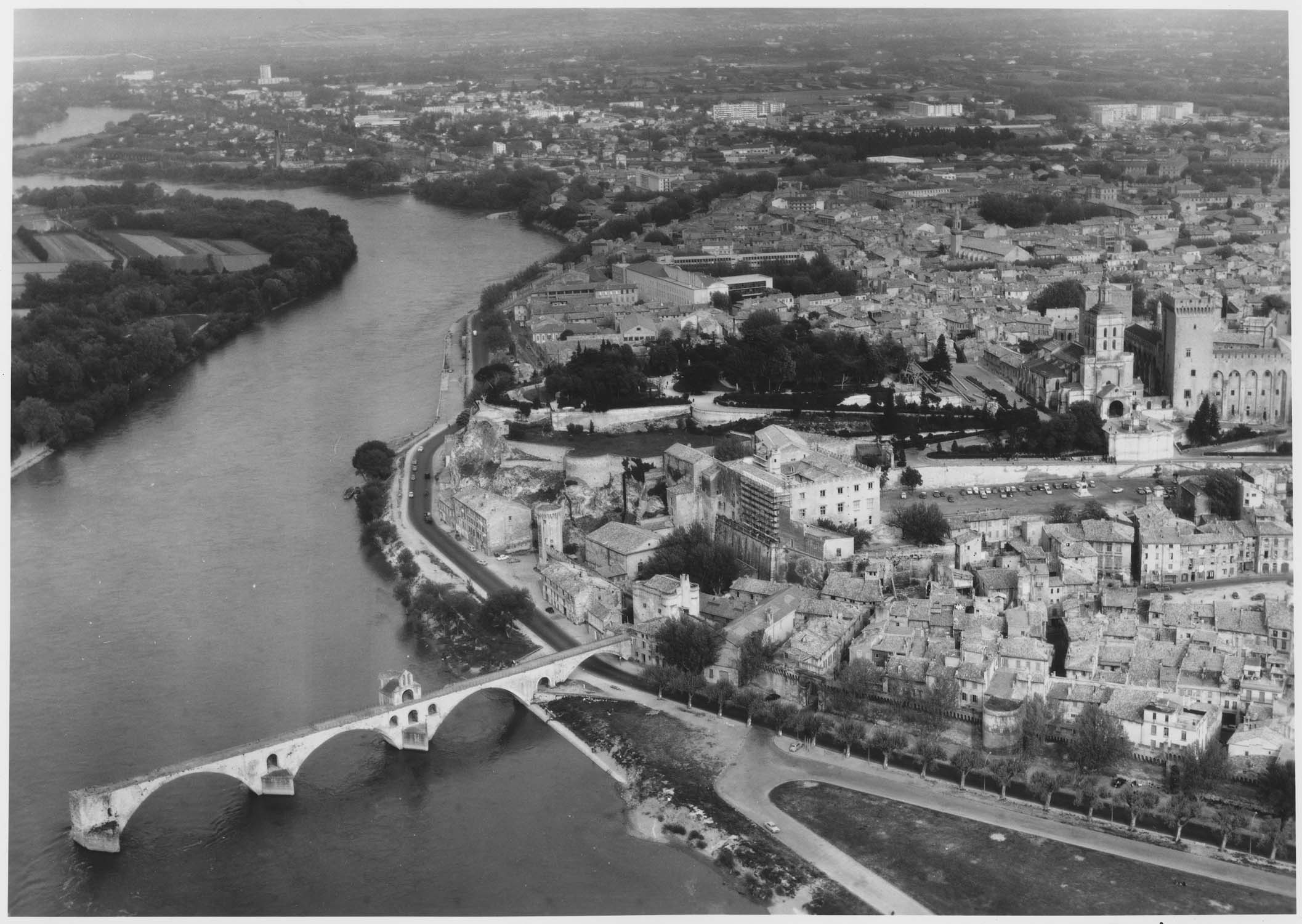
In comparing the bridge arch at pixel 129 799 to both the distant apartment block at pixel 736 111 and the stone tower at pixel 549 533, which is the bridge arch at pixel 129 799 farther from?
the distant apartment block at pixel 736 111

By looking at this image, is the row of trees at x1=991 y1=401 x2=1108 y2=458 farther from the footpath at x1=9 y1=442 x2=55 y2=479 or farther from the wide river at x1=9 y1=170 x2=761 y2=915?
the footpath at x1=9 y1=442 x2=55 y2=479

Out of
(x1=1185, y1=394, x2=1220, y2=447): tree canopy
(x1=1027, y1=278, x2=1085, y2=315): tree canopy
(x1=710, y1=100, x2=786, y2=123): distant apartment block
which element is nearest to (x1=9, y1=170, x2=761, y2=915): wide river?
(x1=1185, y1=394, x2=1220, y2=447): tree canopy

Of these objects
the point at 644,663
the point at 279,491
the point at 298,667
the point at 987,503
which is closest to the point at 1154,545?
the point at 987,503

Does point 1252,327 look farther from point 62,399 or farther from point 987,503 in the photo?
point 62,399

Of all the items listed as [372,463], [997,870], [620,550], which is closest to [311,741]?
[620,550]

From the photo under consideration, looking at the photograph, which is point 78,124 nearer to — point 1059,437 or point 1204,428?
point 1059,437

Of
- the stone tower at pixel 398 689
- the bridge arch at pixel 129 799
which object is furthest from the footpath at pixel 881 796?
the bridge arch at pixel 129 799
